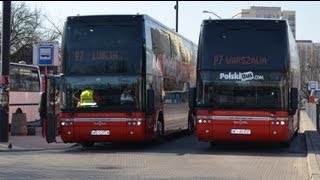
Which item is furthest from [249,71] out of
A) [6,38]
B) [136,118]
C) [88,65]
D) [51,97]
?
[6,38]

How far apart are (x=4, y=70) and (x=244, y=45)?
25.9ft

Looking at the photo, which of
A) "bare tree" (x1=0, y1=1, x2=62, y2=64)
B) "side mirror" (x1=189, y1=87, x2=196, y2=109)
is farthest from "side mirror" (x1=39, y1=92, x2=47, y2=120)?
"bare tree" (x1=0, y1=1, x2=62, y2=64)

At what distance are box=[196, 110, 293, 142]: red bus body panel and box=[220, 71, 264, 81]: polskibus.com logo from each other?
0.97m

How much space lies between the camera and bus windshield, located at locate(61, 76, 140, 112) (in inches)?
723

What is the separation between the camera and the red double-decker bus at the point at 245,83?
59.3 ft

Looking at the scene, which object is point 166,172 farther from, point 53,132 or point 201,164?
point 53,132

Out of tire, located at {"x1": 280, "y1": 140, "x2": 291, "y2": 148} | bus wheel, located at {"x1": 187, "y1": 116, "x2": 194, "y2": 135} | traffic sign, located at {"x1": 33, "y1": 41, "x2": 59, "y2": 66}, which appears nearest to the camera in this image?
tire, located at {"x1": 280, "y1": 140, "x2": 291, "y2": 148}

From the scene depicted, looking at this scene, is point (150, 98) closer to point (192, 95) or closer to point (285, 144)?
point (192, 95)

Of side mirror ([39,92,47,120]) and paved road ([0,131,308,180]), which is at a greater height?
side mirror ([39,92,47,120])

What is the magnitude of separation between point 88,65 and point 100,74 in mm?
442

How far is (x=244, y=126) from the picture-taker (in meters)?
18.2

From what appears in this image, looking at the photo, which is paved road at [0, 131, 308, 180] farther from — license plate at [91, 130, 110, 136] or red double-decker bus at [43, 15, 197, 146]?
red double-decker bus at [43, 15, 197, 146]

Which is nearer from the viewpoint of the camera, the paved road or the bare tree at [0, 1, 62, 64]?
the paved road

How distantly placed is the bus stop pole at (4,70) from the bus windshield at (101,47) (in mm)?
2920
